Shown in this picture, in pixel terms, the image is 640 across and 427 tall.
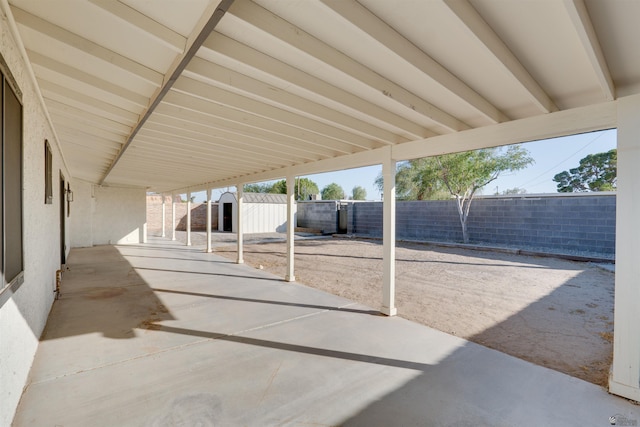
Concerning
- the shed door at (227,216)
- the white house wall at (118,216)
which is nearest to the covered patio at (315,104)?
the white house wall at (118,216)

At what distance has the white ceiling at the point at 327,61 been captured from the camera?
66.9 inches

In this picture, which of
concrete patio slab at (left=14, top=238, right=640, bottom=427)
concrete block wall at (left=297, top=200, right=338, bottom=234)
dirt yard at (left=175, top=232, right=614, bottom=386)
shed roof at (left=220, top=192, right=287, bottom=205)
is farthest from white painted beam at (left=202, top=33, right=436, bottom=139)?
shed roof at (left=220, top=192, right=287, bottom=205)

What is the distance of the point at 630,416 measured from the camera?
Answer: 214 cm

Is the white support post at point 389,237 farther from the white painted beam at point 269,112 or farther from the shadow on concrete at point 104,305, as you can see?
the shadow on concrete at point 104,305

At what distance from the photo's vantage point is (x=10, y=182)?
6.47 feet

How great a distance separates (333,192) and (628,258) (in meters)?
42.0

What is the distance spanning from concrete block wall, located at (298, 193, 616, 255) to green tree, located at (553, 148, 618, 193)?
20060 mm

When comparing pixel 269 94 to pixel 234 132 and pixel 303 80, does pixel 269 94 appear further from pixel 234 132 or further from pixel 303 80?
pixel 234 132

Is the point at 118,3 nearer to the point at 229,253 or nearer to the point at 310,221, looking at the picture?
the point at 229,253

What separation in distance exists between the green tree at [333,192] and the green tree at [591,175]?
83.4 ft

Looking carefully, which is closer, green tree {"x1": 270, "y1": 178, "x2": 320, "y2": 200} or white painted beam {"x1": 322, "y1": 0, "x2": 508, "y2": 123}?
white painted beam {"x1": 322, "y1": 0, "x2": 508, "y2": 123}

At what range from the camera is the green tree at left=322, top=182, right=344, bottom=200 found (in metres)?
44.0

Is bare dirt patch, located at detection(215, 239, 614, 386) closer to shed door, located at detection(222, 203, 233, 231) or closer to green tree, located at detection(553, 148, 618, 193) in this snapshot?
shed door, located at detection(222, 203, 233, 231)

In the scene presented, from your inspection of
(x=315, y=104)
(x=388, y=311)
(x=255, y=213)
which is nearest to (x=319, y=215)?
(x=255, y=213)
